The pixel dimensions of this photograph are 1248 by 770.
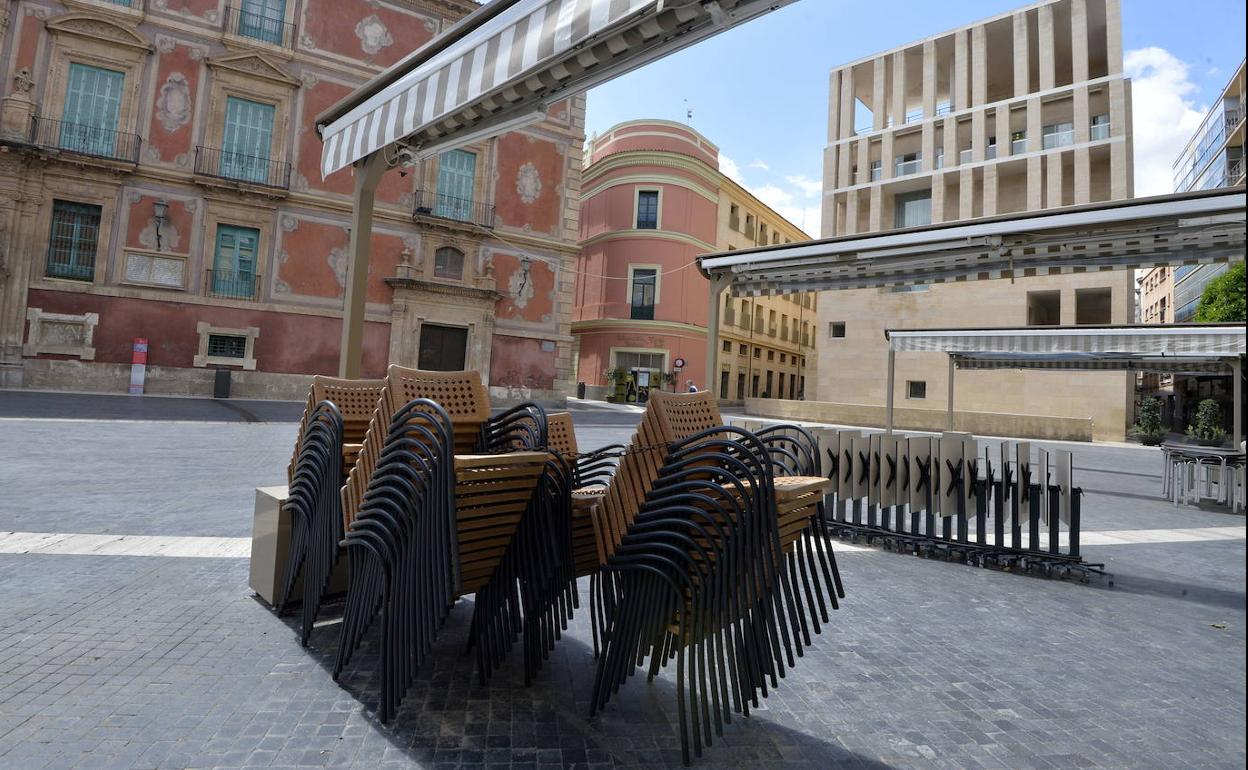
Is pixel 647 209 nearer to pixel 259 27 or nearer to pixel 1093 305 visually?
pixel 259 27

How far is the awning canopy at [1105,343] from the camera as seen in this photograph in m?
9.21

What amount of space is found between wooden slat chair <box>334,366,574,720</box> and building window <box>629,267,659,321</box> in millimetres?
30028

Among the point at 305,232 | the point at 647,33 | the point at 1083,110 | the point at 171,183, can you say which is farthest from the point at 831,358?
the point at 647,33

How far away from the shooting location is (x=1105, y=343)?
405 inches

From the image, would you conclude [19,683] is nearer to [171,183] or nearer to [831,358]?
[171,183]

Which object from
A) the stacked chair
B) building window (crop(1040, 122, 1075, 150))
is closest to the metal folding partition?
the stacked chair

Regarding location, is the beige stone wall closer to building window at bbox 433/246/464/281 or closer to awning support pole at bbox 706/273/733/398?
building window at bbox 433/246/464/281

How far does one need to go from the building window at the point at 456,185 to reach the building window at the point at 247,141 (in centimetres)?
514

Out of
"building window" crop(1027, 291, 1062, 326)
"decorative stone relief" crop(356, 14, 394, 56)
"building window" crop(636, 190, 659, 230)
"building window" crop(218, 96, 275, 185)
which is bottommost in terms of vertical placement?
"building window" crop(1027, 291, 1062, 326)

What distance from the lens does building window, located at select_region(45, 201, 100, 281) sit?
17.2m

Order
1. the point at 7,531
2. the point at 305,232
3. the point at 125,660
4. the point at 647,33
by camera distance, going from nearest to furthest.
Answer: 1. the point at 125,660
2. the point at 647,33
3. the point at 7,531
4. the point at 305,232

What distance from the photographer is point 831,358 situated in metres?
31.5

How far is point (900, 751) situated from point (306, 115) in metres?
23.1

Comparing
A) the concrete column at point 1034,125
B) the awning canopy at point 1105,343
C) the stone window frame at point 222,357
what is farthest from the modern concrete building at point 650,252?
the awning canopy at point 1105,343
